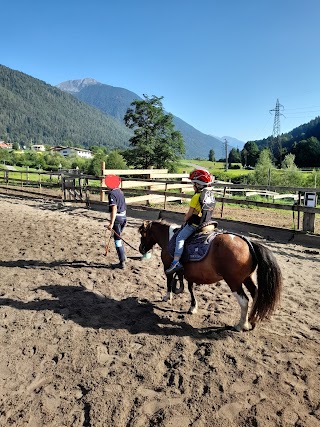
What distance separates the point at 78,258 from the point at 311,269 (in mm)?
5105

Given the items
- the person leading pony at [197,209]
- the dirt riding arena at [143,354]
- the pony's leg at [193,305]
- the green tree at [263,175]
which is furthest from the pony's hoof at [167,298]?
the green tree at [263,175]

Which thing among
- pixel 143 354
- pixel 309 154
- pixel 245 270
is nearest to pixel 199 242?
pixel 245 270

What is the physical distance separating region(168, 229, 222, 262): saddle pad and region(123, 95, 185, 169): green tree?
97.7ft

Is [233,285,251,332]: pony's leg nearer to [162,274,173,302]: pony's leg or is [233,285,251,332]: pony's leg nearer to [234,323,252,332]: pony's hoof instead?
[234,323,252,332]: pony's hoof

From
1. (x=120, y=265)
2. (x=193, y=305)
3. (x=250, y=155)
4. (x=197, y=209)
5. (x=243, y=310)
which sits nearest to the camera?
(x=243, y=310)

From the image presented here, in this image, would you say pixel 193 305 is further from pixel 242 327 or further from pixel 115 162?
pixel 115 162

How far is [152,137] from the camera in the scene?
113 ft

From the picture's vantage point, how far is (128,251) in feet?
25.3

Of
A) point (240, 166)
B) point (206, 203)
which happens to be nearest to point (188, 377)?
point (206, 203)

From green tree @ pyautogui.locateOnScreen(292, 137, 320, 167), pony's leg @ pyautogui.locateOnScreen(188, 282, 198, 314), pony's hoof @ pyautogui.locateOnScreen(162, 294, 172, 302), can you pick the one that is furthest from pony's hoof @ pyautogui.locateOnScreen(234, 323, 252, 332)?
green tree @ pyautogui.locateOnScreen(292, 137, 320, 167)

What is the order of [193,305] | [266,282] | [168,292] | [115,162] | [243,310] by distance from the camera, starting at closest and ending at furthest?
[266,282] < [243,310] < [193,305] < [168,292] < [115,162]

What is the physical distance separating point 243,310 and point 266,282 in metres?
0.51

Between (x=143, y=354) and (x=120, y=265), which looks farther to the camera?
(x=120, y=265)

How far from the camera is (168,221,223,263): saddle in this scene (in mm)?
4090
